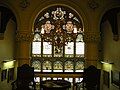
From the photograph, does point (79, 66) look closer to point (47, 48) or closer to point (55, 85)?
point (47, 48)

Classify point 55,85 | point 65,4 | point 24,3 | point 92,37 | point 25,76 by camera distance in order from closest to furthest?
1. point 55,85
2. point 25,76
3. point 92,37
4. point 24,3
5. point 65,4

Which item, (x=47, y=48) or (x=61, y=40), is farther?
(x=47, y=48)

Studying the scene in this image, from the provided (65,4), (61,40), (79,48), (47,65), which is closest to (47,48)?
(47,65)

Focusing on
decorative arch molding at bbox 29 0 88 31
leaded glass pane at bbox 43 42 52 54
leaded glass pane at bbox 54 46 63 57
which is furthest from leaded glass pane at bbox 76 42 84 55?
decorative arch molding at bbox 29 0 88 31

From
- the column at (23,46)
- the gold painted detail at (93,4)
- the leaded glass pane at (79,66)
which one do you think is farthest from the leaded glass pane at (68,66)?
the gold painted detail at (93,4)

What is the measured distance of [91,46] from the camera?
12367 mm

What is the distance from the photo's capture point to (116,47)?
41.1ft

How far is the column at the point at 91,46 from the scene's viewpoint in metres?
12.2

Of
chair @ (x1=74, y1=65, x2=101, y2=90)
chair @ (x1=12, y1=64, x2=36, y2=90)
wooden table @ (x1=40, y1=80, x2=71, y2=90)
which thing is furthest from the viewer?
chair @ (x1=12, y1=64, x2=36, y2=90)

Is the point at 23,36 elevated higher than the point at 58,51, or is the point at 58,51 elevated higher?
the point at 23,36

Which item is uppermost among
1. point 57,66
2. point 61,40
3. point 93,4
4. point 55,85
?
point 93,4

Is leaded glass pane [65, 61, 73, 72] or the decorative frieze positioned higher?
the decorative frieze

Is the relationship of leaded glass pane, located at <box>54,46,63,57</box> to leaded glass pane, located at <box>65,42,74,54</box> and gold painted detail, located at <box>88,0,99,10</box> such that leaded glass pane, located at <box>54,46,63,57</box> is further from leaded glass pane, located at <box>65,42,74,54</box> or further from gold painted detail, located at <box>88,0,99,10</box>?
gold painted detail, located at <box>88,0,99,10</box>

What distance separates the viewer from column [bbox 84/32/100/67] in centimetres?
1224
